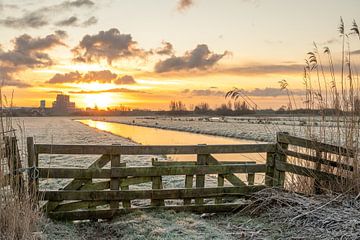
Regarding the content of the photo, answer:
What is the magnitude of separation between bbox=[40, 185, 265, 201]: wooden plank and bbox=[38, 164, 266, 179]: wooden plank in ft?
1.00

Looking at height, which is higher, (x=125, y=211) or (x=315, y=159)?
(x=315, y=159)

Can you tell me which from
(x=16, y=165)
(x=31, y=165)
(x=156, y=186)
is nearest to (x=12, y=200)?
(x=16, y=165)

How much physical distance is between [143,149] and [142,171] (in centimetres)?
43

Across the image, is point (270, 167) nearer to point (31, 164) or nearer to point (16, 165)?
point (31, 164)

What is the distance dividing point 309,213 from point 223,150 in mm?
2008

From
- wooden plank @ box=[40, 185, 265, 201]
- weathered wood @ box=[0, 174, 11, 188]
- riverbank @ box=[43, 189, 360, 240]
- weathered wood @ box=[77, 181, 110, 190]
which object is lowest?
riverbank @ box=[43, 189, 360, 240]

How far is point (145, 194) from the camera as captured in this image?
7.32 meters

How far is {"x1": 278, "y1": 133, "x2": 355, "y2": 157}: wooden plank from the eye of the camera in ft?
23.7

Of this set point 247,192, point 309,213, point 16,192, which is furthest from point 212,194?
point 16,192

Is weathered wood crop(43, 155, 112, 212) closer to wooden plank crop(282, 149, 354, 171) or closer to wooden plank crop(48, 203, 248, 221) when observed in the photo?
wooden plank crop(48, 203, 248, 221)

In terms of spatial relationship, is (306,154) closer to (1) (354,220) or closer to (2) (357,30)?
(1) (354,220)

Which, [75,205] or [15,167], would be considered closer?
[15,167]

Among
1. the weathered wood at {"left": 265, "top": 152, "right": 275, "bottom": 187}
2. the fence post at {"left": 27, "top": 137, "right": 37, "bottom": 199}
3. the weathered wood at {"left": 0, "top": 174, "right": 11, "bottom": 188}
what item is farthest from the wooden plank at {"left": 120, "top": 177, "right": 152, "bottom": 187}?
the weathered wood at {"left": 265, "top": 152, "right": 275, "bottom": 187}

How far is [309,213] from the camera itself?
6.63 m
